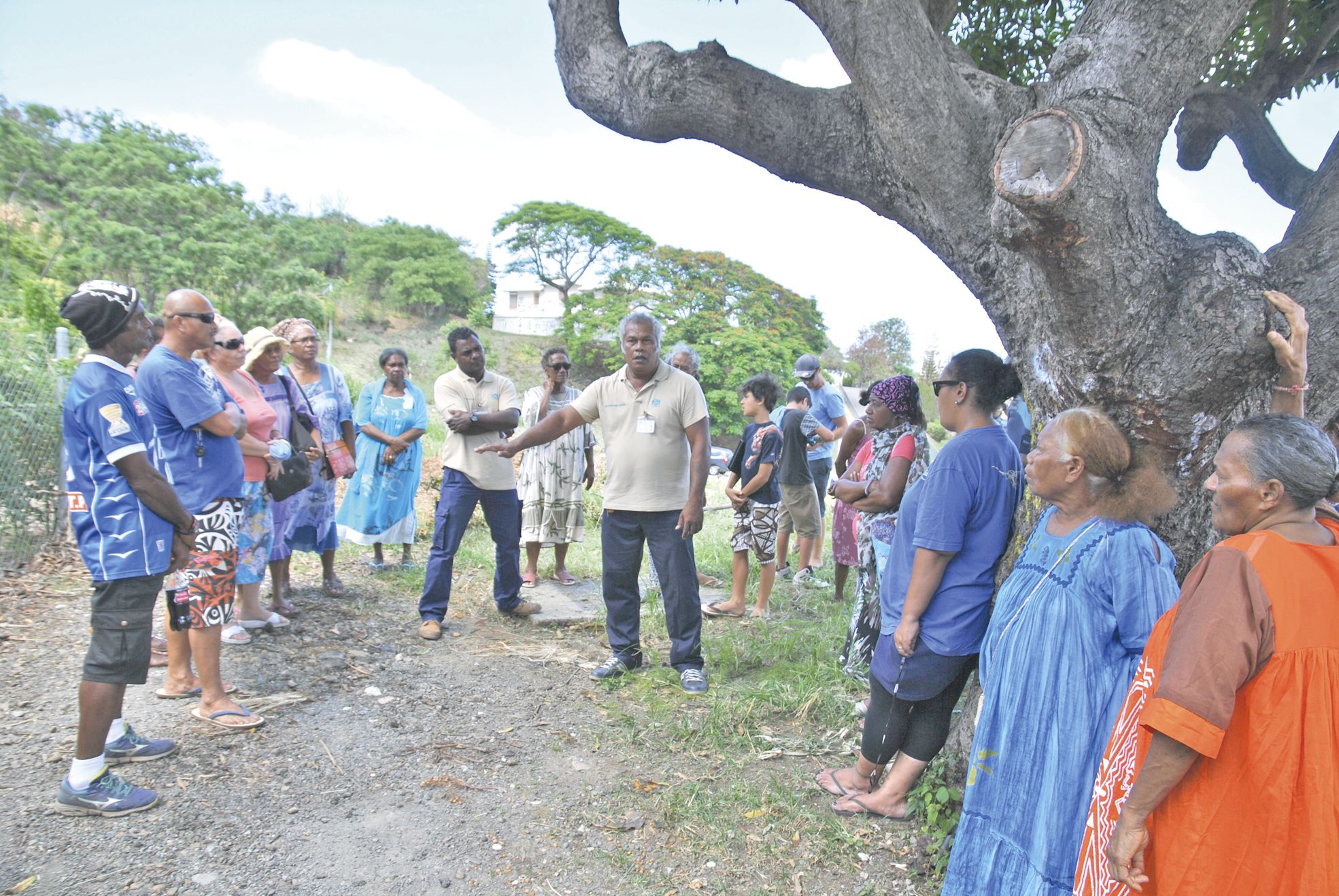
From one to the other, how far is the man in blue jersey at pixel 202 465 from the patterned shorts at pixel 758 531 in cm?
348

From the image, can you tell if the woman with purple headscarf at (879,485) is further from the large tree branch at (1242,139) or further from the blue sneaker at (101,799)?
the blue sneaker at (101,799)

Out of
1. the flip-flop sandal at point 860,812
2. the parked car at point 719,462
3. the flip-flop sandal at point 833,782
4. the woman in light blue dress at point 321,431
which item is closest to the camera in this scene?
the flip-flop sandal at point 860,812

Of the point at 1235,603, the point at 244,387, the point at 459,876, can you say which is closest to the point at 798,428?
the point at 244,387

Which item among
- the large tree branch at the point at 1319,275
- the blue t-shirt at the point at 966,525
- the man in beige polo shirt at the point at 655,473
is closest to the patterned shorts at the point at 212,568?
the man in beige polo shirt at the point at 655,473

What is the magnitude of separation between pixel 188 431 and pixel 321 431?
6.94 ft

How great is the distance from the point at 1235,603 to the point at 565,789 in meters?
2.65

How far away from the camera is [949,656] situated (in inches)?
113

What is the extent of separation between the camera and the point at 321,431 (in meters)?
5.68

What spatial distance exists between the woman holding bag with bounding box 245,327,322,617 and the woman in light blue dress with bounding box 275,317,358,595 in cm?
15

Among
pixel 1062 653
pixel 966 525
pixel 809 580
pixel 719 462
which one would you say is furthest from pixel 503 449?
pixel 719 462

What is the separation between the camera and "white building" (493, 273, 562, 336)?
1972 inches

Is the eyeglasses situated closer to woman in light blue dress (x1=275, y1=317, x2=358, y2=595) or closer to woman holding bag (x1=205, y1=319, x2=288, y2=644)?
woman holding bag (x1=205, y1=319, x2=288, y2=644)

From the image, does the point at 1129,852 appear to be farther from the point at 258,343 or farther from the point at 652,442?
the point at 258,343

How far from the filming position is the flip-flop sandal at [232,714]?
368 centimetres
